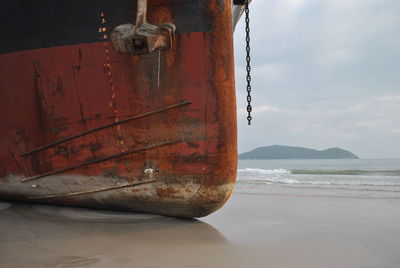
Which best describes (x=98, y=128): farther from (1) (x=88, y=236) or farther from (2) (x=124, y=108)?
(1) (x=88, y=236)

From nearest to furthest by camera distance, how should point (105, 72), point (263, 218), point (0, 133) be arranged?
point (105, 72) → point (0, 133) → point (263, 218)

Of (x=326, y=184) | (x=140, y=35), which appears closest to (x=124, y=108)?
(x=140, y=35)

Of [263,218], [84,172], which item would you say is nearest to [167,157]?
[84,172]

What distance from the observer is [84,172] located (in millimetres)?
3576

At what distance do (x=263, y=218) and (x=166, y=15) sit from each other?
2.81m

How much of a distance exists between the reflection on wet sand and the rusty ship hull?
16cm

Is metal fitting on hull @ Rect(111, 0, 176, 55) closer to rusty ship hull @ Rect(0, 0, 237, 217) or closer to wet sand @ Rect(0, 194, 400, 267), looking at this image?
rusty ship hull @ Rect(0, 0, 237, 217)

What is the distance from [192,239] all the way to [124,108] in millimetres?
1518

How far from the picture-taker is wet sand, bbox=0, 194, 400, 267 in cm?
244

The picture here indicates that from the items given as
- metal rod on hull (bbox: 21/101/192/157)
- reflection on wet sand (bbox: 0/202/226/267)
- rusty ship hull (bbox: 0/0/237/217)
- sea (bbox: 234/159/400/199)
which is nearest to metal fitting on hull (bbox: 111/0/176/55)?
rusty ship hull (bbox: 0/0/237/217)

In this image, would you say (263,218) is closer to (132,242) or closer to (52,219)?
(132,242)

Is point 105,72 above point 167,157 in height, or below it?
above

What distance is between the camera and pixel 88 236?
3.04 metres

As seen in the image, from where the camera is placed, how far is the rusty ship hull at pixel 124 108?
10.9 feet
